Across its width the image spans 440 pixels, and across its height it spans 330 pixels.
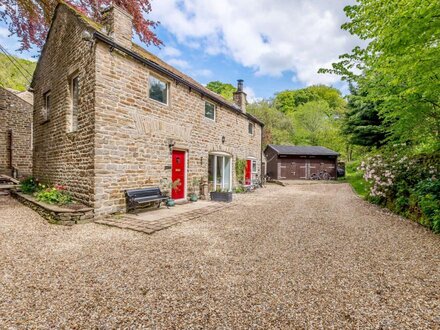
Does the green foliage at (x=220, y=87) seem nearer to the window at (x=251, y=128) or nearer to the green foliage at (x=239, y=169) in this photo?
the window at (x=251, y=128)

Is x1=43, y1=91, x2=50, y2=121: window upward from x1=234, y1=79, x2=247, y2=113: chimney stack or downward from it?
downward

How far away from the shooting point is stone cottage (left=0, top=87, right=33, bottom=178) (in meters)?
13.7

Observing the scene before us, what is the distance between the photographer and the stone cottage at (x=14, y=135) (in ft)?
45.0

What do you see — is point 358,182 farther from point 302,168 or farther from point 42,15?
point 42,15

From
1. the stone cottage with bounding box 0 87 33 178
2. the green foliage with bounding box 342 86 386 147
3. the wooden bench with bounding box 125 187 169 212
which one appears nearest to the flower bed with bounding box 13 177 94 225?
the wooden bench with bounding box 125 187 169 212

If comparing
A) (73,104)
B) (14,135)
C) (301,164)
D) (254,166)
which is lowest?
(254,166)

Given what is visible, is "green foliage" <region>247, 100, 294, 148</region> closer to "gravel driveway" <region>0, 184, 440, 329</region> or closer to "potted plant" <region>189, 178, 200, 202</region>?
"potted plant" <region>189, 178, 200, 202</region>

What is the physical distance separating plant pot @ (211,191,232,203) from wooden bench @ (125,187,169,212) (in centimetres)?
300

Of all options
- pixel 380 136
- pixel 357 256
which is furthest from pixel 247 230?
pixel 380 136

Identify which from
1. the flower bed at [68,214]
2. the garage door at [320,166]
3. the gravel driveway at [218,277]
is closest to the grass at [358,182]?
the garage door at [320,166]

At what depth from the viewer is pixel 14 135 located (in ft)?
45.9

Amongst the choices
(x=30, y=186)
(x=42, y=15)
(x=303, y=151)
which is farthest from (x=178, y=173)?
(x=303, y=151)

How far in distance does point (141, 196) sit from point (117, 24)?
5.43 m

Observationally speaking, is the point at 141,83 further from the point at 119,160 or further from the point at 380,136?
the point at 380,136
